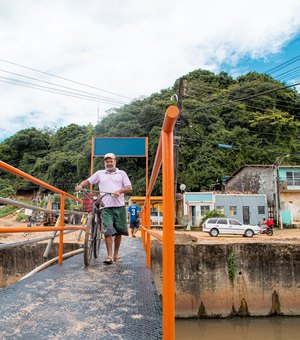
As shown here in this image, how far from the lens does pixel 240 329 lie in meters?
7.41

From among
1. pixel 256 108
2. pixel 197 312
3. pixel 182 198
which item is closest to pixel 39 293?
pixel 197 312

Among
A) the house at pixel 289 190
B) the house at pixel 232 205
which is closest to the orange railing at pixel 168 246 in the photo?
the house at pixel 232 205

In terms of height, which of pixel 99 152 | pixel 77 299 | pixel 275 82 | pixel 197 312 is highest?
pixel 275 82

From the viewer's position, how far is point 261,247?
8.11 meters

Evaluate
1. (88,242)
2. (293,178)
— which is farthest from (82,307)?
(293,178)

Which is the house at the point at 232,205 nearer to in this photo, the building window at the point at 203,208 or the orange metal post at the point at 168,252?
the building window at the point at 203,208

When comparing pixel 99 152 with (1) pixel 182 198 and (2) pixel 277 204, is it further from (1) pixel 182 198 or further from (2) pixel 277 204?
(2) pixel 277 204

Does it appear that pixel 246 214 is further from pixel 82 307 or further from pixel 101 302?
pixel 82 307

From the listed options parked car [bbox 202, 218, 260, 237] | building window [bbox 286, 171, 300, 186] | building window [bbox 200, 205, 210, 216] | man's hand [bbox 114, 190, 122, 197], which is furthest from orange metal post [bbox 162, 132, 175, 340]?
building window [bbox 286, 171, 300, 186]

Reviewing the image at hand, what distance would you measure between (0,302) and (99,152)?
5.64m

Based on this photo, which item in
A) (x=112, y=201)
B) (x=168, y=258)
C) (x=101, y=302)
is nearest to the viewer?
(x=168, y=258)

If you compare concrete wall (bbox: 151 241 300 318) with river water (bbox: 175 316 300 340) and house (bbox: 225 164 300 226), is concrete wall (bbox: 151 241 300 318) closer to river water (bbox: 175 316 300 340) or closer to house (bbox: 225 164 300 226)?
river water (bbox: 175 316 300 340)

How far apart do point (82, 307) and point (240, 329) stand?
20.9 feet

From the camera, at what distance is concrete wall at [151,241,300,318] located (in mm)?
7773
